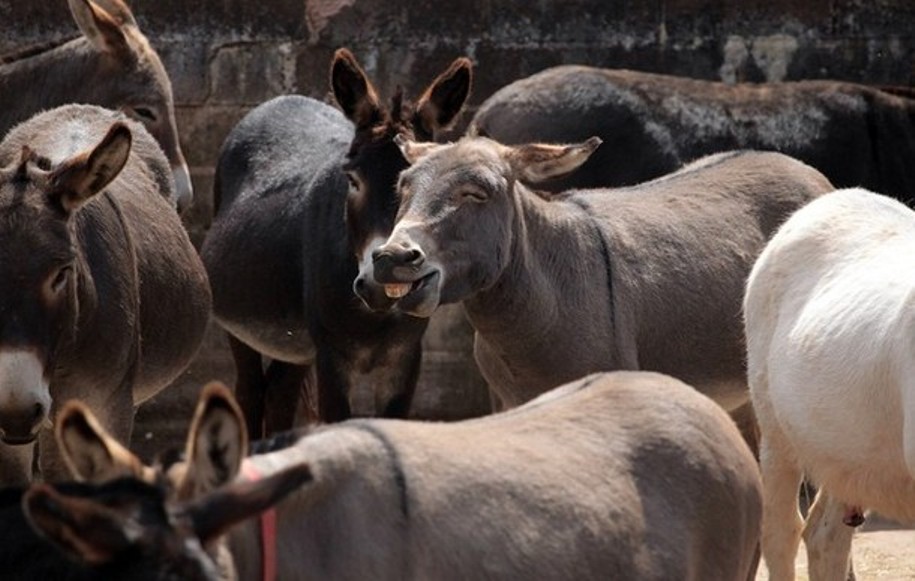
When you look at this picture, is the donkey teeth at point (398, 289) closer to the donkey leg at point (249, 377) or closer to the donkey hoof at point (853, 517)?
the donkey hoof at point (853, 517)

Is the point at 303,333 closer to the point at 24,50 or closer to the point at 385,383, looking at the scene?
the point at 385,383

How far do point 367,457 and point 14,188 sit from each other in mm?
2168

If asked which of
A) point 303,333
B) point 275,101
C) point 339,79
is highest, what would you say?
point 339,79

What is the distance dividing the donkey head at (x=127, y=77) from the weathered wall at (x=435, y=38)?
0.80 m

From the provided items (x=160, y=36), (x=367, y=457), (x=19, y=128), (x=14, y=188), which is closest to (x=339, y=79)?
(x=19, y=128)

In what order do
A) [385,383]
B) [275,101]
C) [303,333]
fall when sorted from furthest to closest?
[275,101], [303,333], [385,383]

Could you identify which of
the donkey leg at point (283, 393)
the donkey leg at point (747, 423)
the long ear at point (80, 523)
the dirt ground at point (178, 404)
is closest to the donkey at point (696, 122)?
the donkey leg at point (283, 393)

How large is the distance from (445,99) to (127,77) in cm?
217

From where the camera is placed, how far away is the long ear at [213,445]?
355 cm

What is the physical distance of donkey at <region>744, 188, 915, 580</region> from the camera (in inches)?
228

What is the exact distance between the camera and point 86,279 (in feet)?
20.4

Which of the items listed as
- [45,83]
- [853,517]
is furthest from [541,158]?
[45,83]

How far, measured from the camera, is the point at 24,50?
9.48m

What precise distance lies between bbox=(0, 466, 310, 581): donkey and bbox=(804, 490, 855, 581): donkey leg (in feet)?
11.8
